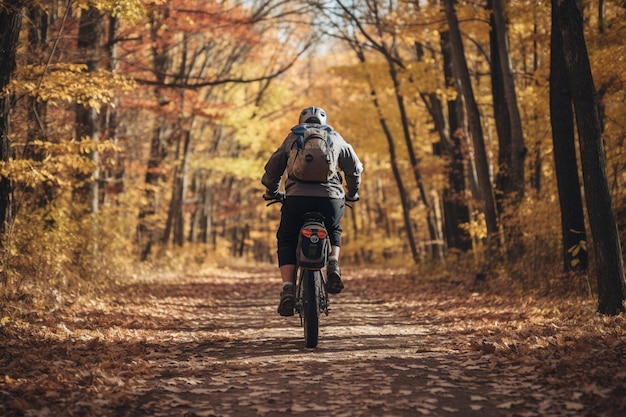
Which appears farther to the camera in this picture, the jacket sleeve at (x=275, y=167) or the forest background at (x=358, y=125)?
the forest background at (x=358, y=125)

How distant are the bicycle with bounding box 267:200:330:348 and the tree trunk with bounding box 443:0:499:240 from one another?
7049 millimetres

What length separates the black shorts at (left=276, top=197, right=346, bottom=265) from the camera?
20.7 feet

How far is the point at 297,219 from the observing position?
6379mm

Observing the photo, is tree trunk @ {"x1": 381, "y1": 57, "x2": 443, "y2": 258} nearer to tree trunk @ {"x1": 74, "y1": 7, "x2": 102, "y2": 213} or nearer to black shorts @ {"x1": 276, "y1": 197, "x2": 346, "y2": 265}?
tree trunk @ {"x1": 74, "y1": 7, "x2": 102, "y2": 213}

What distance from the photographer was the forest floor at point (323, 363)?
4.32 meters

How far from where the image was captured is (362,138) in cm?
2233

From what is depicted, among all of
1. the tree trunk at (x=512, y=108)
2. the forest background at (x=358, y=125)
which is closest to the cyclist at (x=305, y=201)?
the forest background at (x=358, y=125)

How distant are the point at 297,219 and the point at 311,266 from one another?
1.76 feet

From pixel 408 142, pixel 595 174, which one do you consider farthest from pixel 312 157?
pixel 408 142

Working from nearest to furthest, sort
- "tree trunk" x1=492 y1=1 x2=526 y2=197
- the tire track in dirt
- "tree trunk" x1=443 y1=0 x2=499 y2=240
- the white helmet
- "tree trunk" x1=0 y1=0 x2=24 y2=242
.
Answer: the tire track in dirt < the white helmet < "tree trunk" x1=0 y1=0 x2=24 y2=242 < "tree trunk" x1=492 y1=1 x2=526 y2=197 < "tree trunk" x1=443 y1=0 x2=499 y2=240

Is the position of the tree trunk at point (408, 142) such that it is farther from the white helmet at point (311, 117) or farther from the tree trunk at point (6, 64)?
the white helmet at point (311, 117)

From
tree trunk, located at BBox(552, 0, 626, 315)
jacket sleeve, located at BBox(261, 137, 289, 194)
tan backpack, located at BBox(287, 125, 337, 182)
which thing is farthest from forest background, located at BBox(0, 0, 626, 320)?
jacket sleeve, located at BBox(261, 137, 289, 194)

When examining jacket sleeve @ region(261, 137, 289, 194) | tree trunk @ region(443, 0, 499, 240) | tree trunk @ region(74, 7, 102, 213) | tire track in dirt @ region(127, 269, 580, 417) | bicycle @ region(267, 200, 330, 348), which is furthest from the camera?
tree trunk @ region(74, 7, 102, 213)

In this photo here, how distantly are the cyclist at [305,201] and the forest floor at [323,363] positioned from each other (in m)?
0.72
